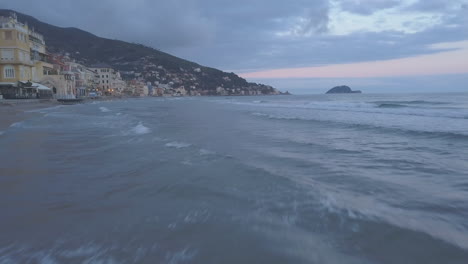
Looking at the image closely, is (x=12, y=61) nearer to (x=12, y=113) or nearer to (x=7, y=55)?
(x=7, y=55)

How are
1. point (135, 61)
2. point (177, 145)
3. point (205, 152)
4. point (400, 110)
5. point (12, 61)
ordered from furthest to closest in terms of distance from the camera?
point (135, 61) → point (12, 61) → point (400, 110) → point (177, 145) → point (205, 152)

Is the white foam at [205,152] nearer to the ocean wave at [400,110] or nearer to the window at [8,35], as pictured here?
the ocean wave at [400,110]

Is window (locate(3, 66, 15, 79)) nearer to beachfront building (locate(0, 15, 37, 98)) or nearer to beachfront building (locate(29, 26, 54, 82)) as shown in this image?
beachfront building (locate(0, 15, 37, 98))

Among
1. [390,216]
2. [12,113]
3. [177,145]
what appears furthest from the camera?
[12,113]

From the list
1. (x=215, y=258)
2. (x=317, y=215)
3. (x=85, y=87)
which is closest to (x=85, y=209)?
(x=215, y=258)

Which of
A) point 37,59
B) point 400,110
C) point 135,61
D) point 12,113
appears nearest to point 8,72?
point 37,59

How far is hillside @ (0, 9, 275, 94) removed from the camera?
6093 inches

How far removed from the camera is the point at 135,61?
582 feet

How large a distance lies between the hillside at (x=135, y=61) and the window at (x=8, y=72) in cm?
11865

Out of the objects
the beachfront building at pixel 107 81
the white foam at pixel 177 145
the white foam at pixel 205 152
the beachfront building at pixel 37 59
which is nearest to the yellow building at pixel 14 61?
the beachfront building at pixel 37 59

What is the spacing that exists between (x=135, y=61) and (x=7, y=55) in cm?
14760

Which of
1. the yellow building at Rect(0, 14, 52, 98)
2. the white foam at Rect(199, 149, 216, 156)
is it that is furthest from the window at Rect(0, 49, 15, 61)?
the white foam at Rect(199, 149, 216, 156)

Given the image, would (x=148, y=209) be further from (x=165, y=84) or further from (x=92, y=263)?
(x=165, y=84)

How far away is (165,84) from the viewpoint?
156 m
